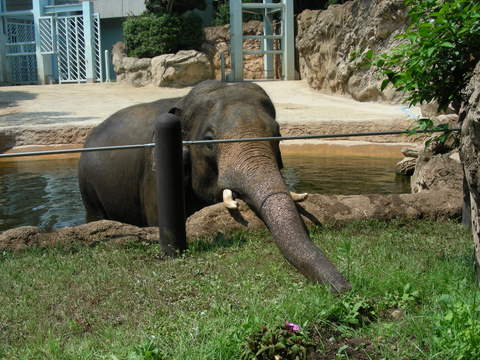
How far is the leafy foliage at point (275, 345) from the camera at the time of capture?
2.49 meters

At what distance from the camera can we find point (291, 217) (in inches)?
166

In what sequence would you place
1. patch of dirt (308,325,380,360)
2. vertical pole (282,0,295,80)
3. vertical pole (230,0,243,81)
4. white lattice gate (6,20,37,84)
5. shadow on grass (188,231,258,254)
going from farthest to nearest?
white lattice gate (6,20,37,84) < vertical pole (282,0,295,80) < vertical pole (230,0,243,81) < shadow on grass (188,231,258,254) < patch of dirt (308,325,380,360)

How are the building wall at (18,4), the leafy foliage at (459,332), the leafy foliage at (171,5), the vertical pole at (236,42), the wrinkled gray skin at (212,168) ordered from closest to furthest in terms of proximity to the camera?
the leafy foliage at (459,332) < the wrinkled gray skin at (212,168) < the vertical pole at (236,42) < the leafy foliage at (171,5) < the building wall at (18,4)

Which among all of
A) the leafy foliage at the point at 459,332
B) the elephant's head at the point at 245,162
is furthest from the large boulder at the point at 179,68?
the leafy foliage at the point at 459,332

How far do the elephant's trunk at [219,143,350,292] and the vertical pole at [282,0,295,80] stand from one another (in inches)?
841

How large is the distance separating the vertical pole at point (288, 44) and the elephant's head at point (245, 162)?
803 inches

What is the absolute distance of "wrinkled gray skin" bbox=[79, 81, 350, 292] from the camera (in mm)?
4160

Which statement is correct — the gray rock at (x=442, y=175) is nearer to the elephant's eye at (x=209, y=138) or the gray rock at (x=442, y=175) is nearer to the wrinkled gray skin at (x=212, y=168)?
the wrinkled gray skin at (x=212, y=168)

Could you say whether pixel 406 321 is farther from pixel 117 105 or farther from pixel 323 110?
pixel 117 105

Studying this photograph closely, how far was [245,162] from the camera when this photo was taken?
4.89 meters

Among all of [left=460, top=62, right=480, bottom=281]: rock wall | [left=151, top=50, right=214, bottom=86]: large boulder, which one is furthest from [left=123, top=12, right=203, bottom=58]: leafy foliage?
[left=460, top=62, right=480, bottom=281]: rock wall

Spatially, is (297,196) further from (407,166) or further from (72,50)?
(72,50)

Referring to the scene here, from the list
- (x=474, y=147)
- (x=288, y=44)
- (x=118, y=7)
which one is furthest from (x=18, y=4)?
(x=474, y=147)

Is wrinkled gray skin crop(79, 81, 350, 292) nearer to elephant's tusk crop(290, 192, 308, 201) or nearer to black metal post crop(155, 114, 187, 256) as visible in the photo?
elephant's tusk crop(290, 192, 308, 201)
